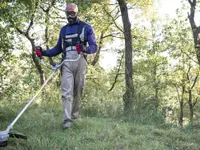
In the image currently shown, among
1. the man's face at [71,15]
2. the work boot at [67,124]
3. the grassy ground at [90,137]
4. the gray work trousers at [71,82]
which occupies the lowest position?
the grassy ground at [90,137]

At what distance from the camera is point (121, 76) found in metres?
30.2

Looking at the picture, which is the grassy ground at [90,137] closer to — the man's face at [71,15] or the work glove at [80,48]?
the work glove at [80,48]

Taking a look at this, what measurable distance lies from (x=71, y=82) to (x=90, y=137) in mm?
1154

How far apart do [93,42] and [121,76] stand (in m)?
24.9

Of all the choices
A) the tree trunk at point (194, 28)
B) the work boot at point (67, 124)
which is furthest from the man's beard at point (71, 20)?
the tree trunk at point (194, 28)

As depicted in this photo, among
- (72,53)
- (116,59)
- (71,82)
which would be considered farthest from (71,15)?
(116,59)

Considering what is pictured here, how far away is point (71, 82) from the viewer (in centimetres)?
547

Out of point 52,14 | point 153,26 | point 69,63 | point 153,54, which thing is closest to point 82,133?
point 69,63

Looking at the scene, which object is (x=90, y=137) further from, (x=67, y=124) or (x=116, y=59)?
(x=116, y=59)

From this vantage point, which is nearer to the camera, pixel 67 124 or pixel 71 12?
pixel 67 124

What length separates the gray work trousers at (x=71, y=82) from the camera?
5.37 meters

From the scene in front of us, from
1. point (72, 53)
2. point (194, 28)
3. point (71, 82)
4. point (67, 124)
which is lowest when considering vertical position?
point (67, 124)

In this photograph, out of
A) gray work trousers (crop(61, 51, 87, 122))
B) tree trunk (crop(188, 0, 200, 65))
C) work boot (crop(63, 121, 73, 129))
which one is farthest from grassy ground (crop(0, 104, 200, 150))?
tree trunk (crop(188, 0, 200, 65))

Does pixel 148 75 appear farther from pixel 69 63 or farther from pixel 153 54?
pixel 69 63
